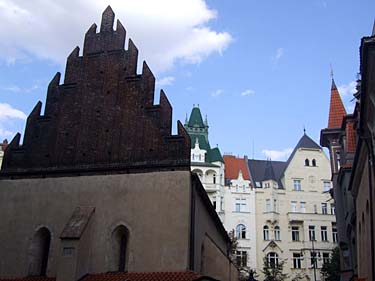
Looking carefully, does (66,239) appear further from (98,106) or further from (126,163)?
(98,106)

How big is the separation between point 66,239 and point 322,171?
50.2 meters

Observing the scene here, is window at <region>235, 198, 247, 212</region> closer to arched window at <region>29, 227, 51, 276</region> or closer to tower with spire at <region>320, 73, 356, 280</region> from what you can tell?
tower with spire at <region>320, 73, 356, 280</region>

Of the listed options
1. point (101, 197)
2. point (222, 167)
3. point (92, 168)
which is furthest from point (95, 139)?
point (222, 167)

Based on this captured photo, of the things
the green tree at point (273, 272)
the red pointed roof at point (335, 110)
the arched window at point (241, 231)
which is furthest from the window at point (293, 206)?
the red pointed roof at point (335, 110)

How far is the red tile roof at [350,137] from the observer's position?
24922mm

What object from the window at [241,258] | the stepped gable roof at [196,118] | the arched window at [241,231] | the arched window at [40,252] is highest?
the stepped gable roof at [196,118]

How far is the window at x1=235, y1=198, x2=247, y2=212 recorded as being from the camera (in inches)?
2256

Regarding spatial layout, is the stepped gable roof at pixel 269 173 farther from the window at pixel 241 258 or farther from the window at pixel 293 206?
the window at pixel 241 258

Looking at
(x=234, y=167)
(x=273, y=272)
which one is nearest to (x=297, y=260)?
(x=273, y=272)

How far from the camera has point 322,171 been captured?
5981 centimetres

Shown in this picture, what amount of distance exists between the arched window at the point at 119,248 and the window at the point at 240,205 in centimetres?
4247

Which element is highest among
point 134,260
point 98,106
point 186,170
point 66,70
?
point 66,70

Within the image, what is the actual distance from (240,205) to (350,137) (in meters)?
33.5

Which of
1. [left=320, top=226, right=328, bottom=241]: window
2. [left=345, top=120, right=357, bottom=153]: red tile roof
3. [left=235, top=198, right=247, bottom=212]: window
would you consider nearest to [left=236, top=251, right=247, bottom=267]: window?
[left=235, top=198, right=247, bottom=212]: window
